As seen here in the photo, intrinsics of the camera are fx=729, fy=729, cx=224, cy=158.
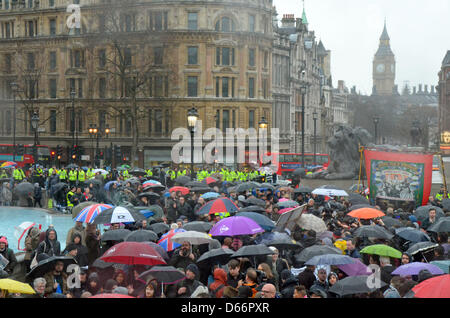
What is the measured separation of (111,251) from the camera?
1177 cm

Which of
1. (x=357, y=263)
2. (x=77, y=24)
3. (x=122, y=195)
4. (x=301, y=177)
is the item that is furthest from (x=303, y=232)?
(x=77, y=24)

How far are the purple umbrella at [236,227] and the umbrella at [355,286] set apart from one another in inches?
151

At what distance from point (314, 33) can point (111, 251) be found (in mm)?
95694

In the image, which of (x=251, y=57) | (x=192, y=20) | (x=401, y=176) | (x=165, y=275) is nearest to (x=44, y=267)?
(x=165, y=275)

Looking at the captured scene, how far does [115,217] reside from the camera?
16156 millimetres

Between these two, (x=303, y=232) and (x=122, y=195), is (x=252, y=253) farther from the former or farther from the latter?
(x=122, y=195)

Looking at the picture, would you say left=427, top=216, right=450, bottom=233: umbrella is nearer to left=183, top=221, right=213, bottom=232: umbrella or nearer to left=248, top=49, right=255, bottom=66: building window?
left=183, top=221, right=213, bottom=232: umbrella

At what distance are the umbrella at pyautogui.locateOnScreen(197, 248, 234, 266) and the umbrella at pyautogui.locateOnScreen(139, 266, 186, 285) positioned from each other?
1.50 m

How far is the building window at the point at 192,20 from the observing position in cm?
6544

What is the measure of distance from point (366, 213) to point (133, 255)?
296 inches

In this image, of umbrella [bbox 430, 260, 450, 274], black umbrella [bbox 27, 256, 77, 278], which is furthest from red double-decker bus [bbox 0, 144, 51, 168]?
umbrella [bbox 430, 260, 450, 274]

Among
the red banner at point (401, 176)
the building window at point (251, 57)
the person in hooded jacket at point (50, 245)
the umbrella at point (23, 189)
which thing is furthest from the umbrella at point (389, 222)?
the building window at point (251, 57)

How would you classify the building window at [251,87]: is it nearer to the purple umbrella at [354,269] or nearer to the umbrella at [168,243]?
the umbrella at [168,243]

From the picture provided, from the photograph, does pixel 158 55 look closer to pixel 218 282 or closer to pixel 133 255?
pixel 133 255
